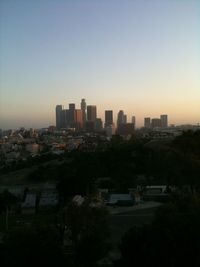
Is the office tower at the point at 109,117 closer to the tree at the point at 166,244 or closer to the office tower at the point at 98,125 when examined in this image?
the office tower at the point at 98,125

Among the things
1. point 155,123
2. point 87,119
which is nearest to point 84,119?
point 87,119

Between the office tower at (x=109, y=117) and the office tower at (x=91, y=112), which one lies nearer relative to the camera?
the office tower at (x=109, y=117)

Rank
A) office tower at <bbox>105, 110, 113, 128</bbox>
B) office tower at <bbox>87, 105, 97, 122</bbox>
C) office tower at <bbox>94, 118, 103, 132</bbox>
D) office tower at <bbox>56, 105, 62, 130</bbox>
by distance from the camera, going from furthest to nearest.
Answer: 1. office tower at <bbox>56, 105, 62, 130</bbox>
2. office tower at <bbox>87, 105, 97, 122</bbox>
3. office tower at <bbox>105, 110, 113, 128</bbox>
4. office tower at <bbox>94, 118, 103, 132</bbox>

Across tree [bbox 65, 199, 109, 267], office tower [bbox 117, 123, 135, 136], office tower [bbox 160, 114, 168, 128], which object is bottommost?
office tower [bbox 117, 123, 135, 136]

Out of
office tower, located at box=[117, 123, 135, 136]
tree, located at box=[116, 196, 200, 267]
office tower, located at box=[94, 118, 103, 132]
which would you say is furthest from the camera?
office tower, located at box=[94, 118, 103, 132]

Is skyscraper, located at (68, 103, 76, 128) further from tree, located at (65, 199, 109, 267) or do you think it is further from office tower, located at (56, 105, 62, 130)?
tree, located at (65, 199, 109, 267)

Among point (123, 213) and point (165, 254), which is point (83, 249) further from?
point (123, 213)

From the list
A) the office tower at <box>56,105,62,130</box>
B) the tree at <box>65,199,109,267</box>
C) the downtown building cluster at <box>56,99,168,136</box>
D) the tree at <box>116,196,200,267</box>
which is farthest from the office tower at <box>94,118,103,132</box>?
the tree at <box>116,196,200,267</box>

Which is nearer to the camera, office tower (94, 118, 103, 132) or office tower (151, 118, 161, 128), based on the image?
office tower (94, 118, 103, 132)

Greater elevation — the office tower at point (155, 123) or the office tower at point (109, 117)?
the office tower at point (109, 117)

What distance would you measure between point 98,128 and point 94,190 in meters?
65.6

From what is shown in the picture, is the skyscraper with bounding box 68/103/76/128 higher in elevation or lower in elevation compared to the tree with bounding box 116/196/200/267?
higher

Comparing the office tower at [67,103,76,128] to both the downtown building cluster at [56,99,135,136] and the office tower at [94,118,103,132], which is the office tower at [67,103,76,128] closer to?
the downtown building cluster at [56,99,135,136]

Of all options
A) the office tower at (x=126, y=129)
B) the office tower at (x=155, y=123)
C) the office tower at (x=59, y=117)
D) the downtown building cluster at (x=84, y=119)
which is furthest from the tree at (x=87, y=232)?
the office tower at (x=59, y=117)
